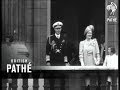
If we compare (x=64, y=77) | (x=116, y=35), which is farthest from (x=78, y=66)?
(x=116, y=35)

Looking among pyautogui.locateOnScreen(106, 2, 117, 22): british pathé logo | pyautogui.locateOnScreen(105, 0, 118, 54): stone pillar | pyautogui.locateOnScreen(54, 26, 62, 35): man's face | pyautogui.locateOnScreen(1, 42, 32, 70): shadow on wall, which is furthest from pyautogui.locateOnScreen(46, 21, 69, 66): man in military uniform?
pyautogui.locateOnScreen(106, 2, 117, 22): british pathé logo

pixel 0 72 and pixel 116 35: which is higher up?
pixel 116 35

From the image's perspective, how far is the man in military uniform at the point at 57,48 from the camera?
23.9 ft

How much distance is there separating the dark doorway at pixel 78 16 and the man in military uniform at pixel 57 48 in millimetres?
112

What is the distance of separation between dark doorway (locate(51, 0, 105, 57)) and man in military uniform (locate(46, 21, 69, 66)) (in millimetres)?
112

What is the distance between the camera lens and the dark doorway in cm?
729

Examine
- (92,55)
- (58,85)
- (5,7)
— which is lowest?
(58,85)

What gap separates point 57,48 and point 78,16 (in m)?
0.75

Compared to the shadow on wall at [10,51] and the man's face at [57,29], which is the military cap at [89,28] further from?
the shadow on wall at [10,51]

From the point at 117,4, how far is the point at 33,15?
5.47 feet

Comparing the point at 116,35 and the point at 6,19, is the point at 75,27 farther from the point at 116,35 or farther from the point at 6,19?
the point at 6,19

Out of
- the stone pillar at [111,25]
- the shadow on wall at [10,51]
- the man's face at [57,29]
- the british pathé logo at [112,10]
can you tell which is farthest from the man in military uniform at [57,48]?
the british pathé logo at [112,10]

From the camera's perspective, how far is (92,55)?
7.33 meters

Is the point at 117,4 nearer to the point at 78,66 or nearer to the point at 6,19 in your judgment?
the point at 78,66
